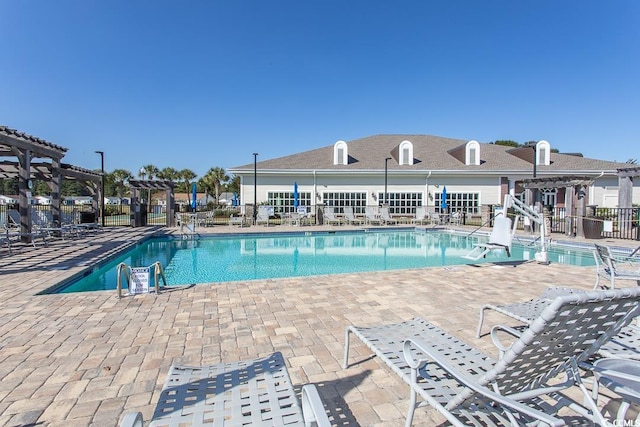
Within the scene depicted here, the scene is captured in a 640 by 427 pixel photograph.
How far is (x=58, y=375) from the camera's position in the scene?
2.76 metres

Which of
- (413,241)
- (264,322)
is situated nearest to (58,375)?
(264,322)

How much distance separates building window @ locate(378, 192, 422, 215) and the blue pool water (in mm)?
7060

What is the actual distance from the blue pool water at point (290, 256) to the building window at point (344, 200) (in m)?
6.76

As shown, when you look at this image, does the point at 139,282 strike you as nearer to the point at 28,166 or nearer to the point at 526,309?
the point at 526,309

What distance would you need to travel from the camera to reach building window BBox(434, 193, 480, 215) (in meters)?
23.0

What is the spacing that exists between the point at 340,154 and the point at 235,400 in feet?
71.7

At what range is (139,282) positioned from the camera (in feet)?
17.0

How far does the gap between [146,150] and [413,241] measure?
21.8 m

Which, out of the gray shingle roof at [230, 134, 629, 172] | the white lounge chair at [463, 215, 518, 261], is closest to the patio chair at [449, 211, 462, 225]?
the gray shingle roof at [230, 134, 629, 172]

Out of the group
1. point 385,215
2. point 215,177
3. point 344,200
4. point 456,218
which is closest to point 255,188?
point 344,200

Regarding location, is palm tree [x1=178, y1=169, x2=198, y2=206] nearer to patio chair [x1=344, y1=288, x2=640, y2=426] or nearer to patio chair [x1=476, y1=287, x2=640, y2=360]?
patio chair [x1=476, y1=287, x2=640, y2=360]

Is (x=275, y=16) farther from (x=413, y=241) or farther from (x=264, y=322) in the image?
(x=264, y=322)

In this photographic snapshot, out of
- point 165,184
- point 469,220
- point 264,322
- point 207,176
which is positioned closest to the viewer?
point 264,322

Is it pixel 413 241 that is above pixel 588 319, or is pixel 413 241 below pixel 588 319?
below
